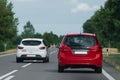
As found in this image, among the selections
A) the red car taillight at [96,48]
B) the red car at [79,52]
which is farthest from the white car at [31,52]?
the red car taillight at [96,48]

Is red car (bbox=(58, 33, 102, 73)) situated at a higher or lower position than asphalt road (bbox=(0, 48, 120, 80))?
higher

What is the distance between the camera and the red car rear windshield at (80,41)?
24.8 meters

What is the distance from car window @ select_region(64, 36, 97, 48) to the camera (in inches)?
978

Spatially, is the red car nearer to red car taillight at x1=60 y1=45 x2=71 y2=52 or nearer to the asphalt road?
red car taillight at x1=60 y1=45 x2=71 y2=52

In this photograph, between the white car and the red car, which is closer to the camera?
the red car

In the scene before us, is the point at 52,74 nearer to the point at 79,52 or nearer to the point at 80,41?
the point at 79,52

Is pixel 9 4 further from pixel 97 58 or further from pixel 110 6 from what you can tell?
pixel 97 58

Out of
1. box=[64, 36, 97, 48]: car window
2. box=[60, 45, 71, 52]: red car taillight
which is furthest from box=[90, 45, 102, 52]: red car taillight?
box=[60, 45, 71, 52]: red car taillight

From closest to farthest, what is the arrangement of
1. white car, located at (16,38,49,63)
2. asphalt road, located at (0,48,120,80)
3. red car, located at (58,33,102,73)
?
asphalt road, located at (0,48,120,80) < red car, located at (58,33,102,73) < white car, located at (16,38,49,63)

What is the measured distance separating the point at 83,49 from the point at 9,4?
5295 cm

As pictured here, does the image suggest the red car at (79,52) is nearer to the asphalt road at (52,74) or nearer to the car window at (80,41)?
the car window at (80,41)

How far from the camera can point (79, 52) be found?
81.4 feet

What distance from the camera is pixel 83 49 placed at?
2480 centimetres

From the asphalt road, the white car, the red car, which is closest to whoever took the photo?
the asphalt road
